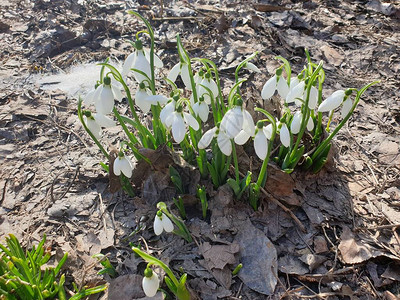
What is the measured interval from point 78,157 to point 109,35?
1571 mm

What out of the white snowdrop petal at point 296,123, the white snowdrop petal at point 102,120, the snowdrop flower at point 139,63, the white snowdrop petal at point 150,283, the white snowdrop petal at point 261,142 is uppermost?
the snowdrop flower at point 139,63

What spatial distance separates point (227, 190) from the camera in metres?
1.80

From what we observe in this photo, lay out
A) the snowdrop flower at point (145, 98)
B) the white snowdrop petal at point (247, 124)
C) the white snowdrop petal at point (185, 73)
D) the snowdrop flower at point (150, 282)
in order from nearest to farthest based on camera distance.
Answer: the snowdrop flower at point (150, 282) < the white snowdrop petal at point (247, 124) < the snowdrop flower at point (145, 98) < the white snowdrop petal at point (185, 73)

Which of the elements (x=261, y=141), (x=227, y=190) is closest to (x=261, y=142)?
(x=261, y=141)

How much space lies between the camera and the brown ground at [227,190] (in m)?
1.62

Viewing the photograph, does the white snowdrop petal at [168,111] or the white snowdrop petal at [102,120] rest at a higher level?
the white snowdrop petal at [168,111]

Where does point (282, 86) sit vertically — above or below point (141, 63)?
below

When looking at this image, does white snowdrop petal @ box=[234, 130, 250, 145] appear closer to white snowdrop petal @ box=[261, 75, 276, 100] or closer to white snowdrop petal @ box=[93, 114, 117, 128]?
white snowdrop petal @ box=[261, 75, 276, 100]

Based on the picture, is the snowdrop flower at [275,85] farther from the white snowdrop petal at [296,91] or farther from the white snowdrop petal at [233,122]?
the white snowdrop petal at [233,122]

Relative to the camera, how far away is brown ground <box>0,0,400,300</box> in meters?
1.62

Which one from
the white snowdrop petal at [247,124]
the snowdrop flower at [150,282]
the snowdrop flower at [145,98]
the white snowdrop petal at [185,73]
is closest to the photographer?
the snowdrop flower at [150,282]

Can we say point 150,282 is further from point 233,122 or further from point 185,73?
point 185,73

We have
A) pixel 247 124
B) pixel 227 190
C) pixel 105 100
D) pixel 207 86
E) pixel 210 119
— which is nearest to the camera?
pixel 247 124

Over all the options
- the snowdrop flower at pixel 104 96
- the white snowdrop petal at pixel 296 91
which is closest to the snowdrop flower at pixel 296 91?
the white snowdrop petal at pixel 296 91
